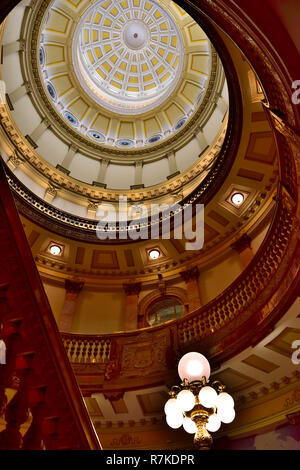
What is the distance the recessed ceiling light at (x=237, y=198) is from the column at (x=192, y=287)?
2875 millimetres

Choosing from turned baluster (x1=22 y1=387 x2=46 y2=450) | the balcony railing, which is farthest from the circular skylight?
turned baluster (x1=22 y1=387 x2=46 y2=450)

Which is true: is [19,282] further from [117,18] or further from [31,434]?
[117,18]

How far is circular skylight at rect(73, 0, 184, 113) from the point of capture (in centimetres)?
2041

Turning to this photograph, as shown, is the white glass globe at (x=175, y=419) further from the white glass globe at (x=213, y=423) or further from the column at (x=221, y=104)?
the column at (x=221, y=104)

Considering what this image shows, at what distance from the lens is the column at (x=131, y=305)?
498 inches

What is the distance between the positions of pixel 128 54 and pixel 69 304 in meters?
17.4

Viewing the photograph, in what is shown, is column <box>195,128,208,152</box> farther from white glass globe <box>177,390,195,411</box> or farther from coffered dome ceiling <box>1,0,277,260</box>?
white glass globe <box>177,390,195,411</box>

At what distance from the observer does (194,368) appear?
5.02 m

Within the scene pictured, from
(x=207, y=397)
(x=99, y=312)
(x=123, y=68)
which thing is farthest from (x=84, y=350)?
(x=123, y=68)

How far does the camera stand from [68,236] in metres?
13.6

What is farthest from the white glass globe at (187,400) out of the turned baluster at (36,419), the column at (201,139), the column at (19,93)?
the column at (19,93)

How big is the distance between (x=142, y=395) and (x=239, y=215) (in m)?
7.09

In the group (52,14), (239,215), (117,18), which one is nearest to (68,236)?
(239,215)

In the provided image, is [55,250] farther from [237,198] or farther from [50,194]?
[237,198]
